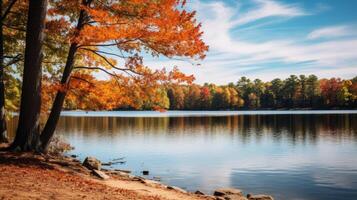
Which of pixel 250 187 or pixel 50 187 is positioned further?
pixel 250 187

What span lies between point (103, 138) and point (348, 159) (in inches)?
1132

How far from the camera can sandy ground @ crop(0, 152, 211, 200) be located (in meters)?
11.4

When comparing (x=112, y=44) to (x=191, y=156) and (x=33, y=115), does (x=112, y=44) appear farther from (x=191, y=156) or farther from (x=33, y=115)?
(x=191, y=156)

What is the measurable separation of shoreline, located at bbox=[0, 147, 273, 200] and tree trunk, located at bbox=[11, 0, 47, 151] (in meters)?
0.96

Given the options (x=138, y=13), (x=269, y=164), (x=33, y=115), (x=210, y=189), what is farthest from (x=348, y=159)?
(x=33, y=115)

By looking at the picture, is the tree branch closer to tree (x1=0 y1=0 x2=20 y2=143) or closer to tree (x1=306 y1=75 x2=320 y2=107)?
tree (x1=0 y1=0 x2=20 y2=143)

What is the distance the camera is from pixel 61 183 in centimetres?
1305

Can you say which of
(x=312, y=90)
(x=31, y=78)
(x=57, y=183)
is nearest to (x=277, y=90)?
(x=312, y=90)

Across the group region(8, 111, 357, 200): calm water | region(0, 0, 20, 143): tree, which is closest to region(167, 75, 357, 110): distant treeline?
region(8, 111, 357, 200): calm water

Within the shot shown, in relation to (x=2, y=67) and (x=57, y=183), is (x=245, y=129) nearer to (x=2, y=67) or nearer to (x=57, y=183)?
(x=2, y=67)

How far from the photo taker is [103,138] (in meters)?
50.5

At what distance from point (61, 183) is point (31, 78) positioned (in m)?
5.80

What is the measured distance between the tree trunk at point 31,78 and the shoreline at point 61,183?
0.96 metres

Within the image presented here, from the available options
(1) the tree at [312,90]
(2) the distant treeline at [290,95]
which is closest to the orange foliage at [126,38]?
(2) the distant treeline at [290,95]
